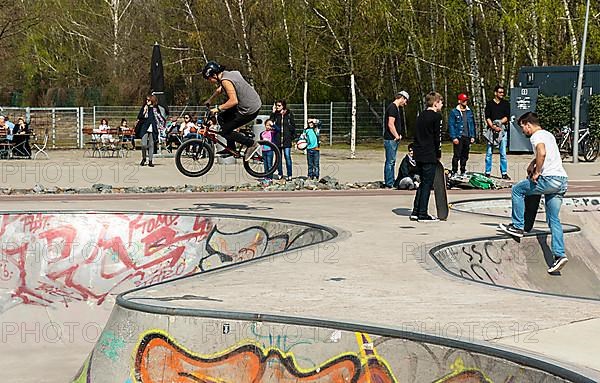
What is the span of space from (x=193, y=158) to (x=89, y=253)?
2.43 metres

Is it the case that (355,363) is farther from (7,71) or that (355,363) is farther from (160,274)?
(7,71)

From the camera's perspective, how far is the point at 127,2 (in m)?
59.1

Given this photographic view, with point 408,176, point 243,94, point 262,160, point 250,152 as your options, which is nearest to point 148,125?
point 408,176

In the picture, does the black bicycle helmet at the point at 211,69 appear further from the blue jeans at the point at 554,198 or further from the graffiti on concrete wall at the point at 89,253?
the blue jeans at the point at 554,198

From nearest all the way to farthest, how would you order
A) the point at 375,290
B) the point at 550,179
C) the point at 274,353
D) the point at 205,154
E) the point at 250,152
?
the point at 274,353 → the point at 375,290 → the point at 550,179 → the point at 250,152 → the point at 205,154


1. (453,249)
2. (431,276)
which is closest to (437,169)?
(453,249)

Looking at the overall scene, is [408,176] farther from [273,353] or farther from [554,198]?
[273,353]

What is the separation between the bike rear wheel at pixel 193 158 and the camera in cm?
1427

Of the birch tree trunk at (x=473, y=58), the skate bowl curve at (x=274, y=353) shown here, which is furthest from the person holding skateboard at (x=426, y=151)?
the birch tree trunk at (x=473, y=58)

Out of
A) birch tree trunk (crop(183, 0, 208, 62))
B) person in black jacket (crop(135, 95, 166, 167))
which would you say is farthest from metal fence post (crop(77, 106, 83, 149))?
birch tree trunk (crop(183, 0, 208, 62))

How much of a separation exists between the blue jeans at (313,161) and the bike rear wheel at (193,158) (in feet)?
22.3

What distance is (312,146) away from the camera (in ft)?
69.1

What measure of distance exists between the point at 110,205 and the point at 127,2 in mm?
44543

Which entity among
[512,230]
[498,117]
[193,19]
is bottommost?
[512,230]
